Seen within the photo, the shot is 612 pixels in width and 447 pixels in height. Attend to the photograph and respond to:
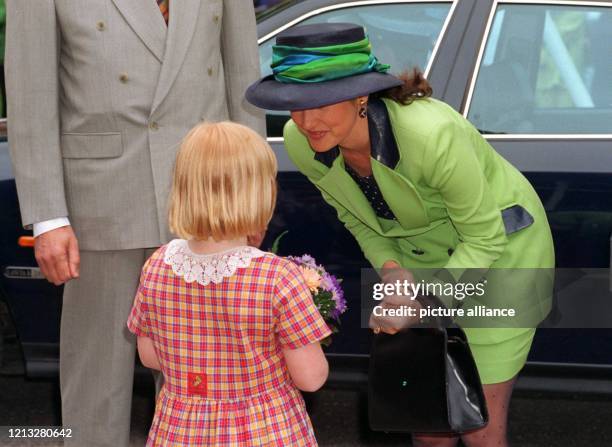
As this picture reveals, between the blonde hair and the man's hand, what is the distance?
72 cm

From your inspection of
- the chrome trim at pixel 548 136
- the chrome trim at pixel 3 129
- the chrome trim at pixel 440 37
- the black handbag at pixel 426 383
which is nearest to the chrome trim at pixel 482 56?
the chrome trim at pixel 548 136

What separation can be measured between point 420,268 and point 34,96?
1.19m

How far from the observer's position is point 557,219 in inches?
159

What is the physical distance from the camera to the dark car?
405cm

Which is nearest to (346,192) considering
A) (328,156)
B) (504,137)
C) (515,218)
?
(328,156)

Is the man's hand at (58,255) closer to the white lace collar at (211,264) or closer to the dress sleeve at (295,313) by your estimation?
the white lace collar at (211,264)

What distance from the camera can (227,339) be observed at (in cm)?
261

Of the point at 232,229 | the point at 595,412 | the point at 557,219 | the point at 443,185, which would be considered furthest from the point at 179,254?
the point at 595,412

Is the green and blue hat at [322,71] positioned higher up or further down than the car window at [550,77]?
higher up

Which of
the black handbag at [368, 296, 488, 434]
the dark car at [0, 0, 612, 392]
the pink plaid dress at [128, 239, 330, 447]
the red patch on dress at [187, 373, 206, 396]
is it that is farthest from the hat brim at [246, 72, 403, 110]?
the dark car at [0, 0, 612, 392]

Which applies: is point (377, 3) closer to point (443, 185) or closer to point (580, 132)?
point (580, 132)

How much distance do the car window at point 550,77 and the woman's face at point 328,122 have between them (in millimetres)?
1256

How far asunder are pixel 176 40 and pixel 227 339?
1017 millimetres

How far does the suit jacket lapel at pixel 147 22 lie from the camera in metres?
3.20
